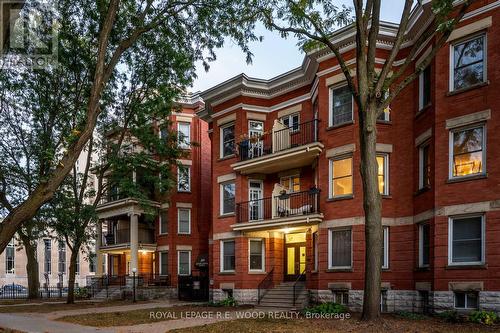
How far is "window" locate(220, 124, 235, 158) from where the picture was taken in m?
24.3

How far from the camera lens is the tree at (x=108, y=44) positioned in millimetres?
9492

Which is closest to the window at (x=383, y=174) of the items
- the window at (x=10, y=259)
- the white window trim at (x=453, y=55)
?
the white window trim at (x=453, y=55)

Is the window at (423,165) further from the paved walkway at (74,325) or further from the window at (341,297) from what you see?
the paved walkway at (74,325)

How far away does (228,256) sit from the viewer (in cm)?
2366

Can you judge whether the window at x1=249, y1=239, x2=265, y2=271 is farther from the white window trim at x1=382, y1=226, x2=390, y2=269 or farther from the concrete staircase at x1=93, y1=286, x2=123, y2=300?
the concrete staircase at x1=93, y1=286, x2=123, y2=300

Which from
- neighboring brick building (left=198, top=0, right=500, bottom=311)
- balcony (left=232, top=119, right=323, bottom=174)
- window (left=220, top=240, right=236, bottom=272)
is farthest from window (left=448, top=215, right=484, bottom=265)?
window (left=220, top=240, right=236, bottom=272)

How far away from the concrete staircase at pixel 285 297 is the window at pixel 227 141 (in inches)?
307

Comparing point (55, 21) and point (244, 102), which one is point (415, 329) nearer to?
point (244, 102)

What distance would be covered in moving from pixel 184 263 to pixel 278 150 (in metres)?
12.5

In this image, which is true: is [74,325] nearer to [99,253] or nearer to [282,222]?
[282,222]

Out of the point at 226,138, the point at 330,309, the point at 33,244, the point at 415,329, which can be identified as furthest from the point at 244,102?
the point at 33,244

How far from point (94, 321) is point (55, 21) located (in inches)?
455

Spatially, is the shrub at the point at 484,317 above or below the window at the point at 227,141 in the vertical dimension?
below

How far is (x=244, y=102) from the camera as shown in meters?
23.6
